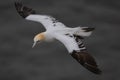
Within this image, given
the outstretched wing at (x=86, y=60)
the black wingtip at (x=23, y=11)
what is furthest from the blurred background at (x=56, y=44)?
the outstretched wing at (x=86, y=60)

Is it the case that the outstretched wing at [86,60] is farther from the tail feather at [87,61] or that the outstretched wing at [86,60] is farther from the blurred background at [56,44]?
the blurred background at [56,44]

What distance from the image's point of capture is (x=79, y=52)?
23.2 metres

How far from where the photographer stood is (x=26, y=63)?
101ft

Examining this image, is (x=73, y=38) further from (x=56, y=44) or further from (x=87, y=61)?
(x=56, y=44)

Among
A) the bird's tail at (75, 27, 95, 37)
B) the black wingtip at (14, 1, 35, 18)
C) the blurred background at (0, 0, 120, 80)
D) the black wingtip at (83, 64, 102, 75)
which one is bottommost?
the blurred background at (0, 0, 120, 80)

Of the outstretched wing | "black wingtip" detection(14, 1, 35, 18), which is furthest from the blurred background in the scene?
the outstretched wing

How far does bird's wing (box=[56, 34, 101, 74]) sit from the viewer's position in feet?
73.7

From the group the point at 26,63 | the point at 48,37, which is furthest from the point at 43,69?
the point at 48,37

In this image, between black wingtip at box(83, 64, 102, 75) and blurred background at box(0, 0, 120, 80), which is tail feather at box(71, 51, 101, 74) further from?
blurred background at box(0, 0, 120, 80)

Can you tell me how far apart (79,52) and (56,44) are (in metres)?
8.79

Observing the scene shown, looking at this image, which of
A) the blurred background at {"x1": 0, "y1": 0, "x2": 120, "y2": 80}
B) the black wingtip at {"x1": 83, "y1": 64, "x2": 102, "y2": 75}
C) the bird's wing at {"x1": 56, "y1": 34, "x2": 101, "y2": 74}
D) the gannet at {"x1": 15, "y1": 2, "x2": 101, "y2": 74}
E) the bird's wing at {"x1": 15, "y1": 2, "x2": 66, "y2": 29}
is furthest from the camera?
the blurred background at {"x1": 0, "y1": 0, "x2": 120, "y2": 80}

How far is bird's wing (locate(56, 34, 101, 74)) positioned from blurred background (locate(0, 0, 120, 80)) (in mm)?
6441

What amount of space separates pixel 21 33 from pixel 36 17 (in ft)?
19.1

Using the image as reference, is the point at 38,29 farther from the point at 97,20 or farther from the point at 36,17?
the point at 36,17
